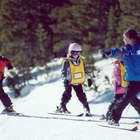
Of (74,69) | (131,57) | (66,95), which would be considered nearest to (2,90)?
(66,95)

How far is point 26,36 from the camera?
21047mm

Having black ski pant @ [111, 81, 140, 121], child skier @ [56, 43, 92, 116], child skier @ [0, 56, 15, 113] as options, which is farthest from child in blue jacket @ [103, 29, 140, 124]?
child skier @ [0, 56, 15, 113]

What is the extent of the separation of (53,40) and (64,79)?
17.2 meters

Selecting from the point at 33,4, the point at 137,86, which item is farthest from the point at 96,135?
the point at 33,4

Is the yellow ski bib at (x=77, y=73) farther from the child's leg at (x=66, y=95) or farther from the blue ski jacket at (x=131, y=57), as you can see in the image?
the blue ski jacket at (x=131, y=57)

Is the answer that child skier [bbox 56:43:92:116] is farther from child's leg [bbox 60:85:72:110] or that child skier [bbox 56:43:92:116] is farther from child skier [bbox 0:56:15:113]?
child skier [bbox 0:56:15:113]

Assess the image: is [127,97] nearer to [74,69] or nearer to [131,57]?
[131,57]

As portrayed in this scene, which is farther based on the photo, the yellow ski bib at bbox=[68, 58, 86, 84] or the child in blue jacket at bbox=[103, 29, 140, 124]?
the yellow ski bib at bbox=[68, 58, 86, 84]

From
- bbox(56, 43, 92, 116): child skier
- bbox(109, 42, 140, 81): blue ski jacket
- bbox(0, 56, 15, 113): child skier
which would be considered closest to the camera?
bbox(109, 42, 140, 81): blue ski jacket

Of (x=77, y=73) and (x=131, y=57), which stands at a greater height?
(x=131, y=57)

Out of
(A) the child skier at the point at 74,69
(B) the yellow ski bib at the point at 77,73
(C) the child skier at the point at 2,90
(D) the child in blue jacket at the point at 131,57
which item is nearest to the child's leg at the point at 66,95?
(A) the child skier at the point at 74,69

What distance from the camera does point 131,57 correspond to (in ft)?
11.4

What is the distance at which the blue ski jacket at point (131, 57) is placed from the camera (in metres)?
3.45

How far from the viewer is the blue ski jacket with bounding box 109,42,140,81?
A: 3453mm
